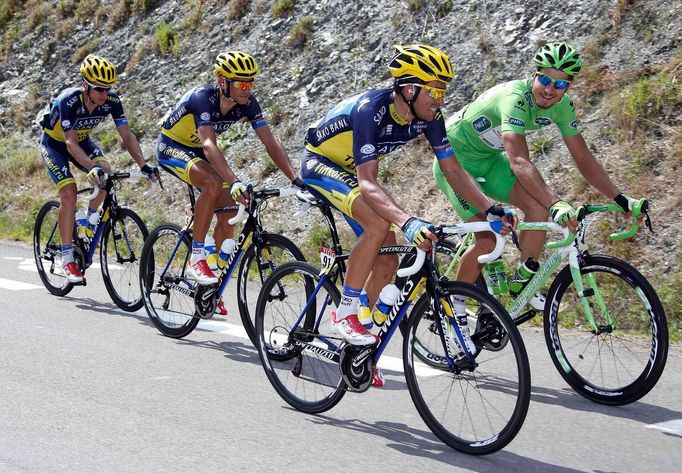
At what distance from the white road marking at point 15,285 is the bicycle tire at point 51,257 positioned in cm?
14

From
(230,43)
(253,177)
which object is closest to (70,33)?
(230,43)

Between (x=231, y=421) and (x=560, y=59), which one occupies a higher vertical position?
(x=560, y=59)

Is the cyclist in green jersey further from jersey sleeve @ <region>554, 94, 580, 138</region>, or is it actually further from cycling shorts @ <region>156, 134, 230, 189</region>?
cycling shorts @ <region>156, 134, 230, 189</region>

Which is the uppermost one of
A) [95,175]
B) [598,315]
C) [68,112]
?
[68,112]

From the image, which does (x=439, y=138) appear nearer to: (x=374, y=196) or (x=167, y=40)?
(x=374, y=196)

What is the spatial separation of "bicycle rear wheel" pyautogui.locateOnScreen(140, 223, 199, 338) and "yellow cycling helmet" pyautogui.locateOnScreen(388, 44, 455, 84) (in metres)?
3.12

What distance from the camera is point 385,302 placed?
5.27m

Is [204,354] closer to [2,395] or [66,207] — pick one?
[2,395]

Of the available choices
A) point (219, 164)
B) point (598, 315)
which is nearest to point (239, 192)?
point (219, 164)

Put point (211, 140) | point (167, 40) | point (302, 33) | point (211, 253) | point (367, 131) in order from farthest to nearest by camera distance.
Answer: point (167, 40)
point (302, 33)
point (211, 253)
point (211, 140)
point (367, 131)

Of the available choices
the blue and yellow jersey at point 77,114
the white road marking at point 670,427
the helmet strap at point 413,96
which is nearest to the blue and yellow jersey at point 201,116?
the blue and yellow jersey at point 77,114

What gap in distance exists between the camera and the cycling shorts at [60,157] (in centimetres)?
945

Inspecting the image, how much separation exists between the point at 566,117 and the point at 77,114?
4.91 metres

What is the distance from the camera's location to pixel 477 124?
21.9ft
